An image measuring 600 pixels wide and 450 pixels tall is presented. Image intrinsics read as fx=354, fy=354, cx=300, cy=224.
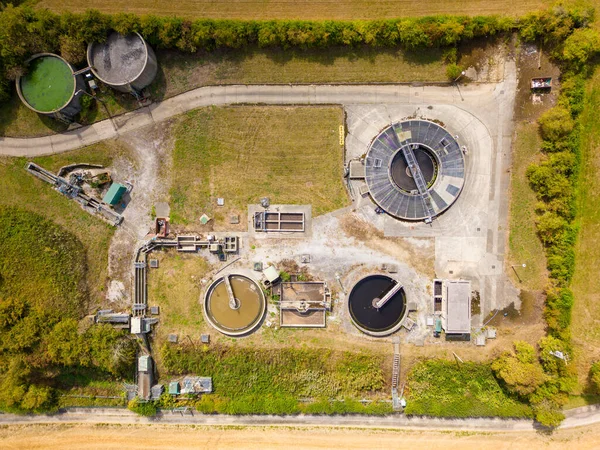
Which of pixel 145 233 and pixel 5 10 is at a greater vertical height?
pixel 5 10

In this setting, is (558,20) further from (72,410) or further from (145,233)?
(72,410)

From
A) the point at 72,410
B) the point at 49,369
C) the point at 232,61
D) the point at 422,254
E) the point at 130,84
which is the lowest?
the point at 72,410

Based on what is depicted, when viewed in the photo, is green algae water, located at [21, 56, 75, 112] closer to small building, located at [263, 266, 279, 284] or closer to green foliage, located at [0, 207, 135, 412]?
green foliage, located at [0, 207, 135, 412]

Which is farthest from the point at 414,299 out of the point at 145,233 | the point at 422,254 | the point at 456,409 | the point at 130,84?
the point at 130,84

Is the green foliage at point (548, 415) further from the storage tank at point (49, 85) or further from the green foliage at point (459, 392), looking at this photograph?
the storage tank at point (49, 85)

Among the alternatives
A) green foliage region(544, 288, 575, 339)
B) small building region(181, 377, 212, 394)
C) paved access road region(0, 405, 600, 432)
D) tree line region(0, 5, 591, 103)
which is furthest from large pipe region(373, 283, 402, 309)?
tree line region(0, 5, 591, 103)
